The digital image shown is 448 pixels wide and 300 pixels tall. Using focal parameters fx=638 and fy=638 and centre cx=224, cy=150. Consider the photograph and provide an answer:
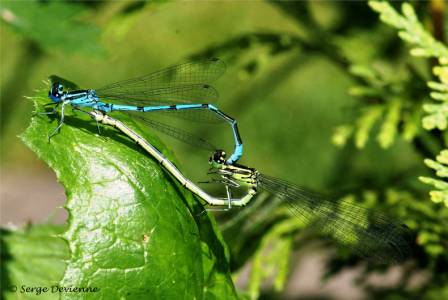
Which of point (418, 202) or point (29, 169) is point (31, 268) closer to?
point (418, 202)

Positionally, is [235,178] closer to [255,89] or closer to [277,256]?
[277,256]

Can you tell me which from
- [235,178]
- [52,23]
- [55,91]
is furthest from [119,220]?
[52,23]

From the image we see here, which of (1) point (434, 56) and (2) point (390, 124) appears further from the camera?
(2) point (390, 124)

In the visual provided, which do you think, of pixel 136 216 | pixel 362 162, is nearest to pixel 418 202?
pixel 136 216

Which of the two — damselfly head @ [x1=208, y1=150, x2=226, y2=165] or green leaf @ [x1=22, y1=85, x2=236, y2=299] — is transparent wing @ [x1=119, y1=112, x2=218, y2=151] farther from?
green leaf @ [x1=22, y1=85, x2=236, y2=299]

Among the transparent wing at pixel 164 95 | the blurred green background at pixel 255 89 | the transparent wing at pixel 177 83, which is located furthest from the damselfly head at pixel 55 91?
the blurred green background at pixel 255 89

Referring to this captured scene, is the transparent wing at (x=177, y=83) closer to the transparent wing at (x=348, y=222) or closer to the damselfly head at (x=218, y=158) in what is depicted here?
the damselfly head at (x=218, y=158)
